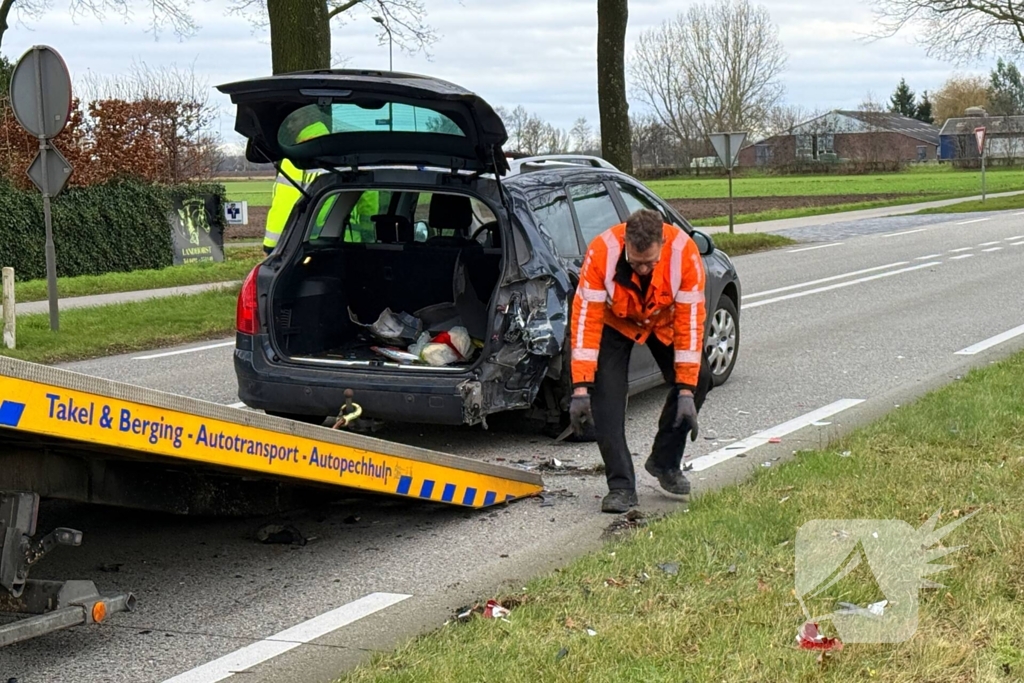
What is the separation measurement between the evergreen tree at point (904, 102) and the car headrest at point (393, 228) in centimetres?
12761

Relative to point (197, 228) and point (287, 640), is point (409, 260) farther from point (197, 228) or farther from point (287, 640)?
point (197, 228)

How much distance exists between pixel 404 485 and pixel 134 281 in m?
14.5

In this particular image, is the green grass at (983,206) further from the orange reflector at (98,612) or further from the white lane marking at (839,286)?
the orange reflector at (98,612)

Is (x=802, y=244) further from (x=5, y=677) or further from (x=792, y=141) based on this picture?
(x=792, y=141)

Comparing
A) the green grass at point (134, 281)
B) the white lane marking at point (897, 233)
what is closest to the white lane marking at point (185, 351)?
the green grass at point (134, 281)

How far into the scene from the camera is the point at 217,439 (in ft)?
15.3

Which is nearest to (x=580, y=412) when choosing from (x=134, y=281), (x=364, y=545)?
(x=364, y=545)

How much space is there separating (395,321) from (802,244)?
64.5ft

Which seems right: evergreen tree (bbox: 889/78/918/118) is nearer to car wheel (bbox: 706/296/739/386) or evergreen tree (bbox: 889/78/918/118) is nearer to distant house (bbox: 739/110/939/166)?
distant house (bbox: 739/110/939/166)

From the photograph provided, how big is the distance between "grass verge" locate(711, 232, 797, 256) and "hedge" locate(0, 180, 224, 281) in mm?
10811

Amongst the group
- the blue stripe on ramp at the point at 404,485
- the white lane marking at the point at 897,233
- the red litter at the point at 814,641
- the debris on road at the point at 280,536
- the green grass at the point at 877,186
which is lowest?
the debris on road at the point at 280,536

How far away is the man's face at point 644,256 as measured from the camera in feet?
19.4

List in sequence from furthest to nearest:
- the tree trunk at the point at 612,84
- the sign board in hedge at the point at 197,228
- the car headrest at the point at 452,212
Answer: the sign board in hedge at the point at 197,228 → the tree trunk at the point at 612,84 → the car headrest at the point at 452,212

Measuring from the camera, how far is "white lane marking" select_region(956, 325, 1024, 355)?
36.6ft
